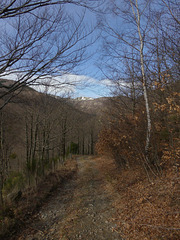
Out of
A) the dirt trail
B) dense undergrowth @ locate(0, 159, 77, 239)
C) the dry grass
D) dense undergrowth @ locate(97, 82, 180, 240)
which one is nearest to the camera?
the dry grass

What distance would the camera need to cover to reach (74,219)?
4.74 metres

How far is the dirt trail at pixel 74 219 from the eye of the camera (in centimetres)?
399

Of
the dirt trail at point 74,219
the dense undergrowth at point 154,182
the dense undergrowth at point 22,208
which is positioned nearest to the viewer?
the dense undergrowth at point 154,182

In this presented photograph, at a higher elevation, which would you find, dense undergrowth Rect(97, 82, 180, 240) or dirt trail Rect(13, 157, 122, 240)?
dense undergrowth Rect(97, 82, 180, 240)

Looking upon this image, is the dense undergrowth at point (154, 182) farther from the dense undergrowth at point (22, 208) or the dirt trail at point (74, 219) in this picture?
the dense undergrowth at point (22, 208)

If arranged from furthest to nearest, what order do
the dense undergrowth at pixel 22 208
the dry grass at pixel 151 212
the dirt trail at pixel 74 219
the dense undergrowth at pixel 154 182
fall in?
the dense undergrowth at pixel 22 208
the dirt trail at pixel 74 219
the dense undergrowth at pixel 154 182
the dry grass at pixel 151 212

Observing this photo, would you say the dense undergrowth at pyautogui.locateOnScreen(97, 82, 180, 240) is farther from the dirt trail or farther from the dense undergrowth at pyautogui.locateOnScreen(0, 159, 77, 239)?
the dense undergrowth at pyautogui.locateOnScreen(0, 159, 77, 239)

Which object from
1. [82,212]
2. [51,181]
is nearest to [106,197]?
[82,212]

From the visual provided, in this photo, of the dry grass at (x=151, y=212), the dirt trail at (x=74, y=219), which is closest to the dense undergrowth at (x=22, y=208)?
Result: the dirt trail at (x=74, y=219)

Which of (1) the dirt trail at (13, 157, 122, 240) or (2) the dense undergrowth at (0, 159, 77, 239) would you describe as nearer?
(1) the dirt trail at (13, 157, 122, 240)

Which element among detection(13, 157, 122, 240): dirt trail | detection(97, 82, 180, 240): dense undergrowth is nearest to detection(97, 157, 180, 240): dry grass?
detection(97, 82, 180, 240): dense undergrowth

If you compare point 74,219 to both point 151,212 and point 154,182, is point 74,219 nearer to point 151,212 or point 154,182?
point 151,212

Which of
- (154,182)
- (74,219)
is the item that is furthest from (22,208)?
(154,182)

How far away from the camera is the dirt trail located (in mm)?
3988
